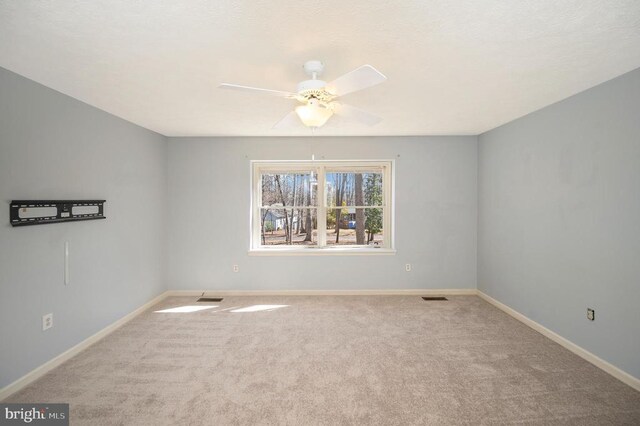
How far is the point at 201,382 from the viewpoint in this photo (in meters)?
2.34

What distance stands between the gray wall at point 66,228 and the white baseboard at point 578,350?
447 centimetres

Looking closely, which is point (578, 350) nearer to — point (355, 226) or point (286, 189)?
point (355, 226)

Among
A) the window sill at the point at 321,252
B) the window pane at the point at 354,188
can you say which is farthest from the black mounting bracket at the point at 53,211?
the window pane at the point at 354,188

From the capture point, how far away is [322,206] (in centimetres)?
473

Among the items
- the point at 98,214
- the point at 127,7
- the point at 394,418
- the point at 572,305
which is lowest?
the point at 394,418

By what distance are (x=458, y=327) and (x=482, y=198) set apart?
A: 194 centimetres

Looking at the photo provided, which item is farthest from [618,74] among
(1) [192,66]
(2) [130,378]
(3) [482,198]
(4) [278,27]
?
(2) [130,378]

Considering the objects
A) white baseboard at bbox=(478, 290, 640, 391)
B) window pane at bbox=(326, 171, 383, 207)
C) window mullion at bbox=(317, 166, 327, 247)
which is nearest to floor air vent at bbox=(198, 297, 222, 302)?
window mullion at bbox=(317, 166, 327, 247)

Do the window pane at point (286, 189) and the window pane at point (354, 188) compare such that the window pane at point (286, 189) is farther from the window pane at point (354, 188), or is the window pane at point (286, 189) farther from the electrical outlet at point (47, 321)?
the electrical outlet at point (47, 321)

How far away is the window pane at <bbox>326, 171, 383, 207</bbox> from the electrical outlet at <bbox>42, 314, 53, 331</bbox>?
11.1 feet

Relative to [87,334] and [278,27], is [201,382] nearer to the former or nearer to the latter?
[87,334]

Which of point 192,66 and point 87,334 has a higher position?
point 192,66

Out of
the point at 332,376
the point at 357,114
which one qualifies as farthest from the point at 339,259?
the point at 357,114

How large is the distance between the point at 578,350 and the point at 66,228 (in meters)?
4.65
